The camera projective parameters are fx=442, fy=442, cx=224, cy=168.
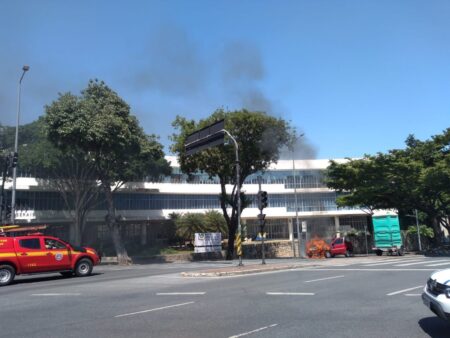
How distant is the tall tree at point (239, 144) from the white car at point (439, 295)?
1037 inches

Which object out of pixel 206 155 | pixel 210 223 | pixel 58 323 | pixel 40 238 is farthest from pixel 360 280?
pixel 210 223

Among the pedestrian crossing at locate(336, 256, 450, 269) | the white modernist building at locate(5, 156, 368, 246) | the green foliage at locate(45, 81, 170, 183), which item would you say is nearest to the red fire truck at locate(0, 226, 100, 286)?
the green foliage at locate(45, 81, 170, 183)

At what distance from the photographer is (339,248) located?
115 feet

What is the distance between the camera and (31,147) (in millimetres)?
40375

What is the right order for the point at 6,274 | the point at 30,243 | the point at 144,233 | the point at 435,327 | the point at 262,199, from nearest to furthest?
1. the point at 435,327
2. the point at 6,274
3. the point at 30,243
4. the point at 262,199
5. the point at 144,233

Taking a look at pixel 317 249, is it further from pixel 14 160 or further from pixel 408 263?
pixel 14 160

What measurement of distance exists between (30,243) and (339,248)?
961 inches

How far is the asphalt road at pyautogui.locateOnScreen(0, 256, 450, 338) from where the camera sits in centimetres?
742

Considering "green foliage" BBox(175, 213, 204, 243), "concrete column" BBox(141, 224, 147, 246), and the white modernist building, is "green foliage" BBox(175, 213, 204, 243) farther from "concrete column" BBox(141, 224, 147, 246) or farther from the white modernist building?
"concrete column" BBox(141, 224, 147, 246)

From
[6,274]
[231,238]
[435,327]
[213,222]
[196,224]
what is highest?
[213,222]

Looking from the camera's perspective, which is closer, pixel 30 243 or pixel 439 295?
pixel 439 295

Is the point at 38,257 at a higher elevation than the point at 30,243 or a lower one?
lower

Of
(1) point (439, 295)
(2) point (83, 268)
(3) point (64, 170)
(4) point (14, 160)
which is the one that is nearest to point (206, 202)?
(3) point (64, 170)

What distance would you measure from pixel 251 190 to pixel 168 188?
11742mm
